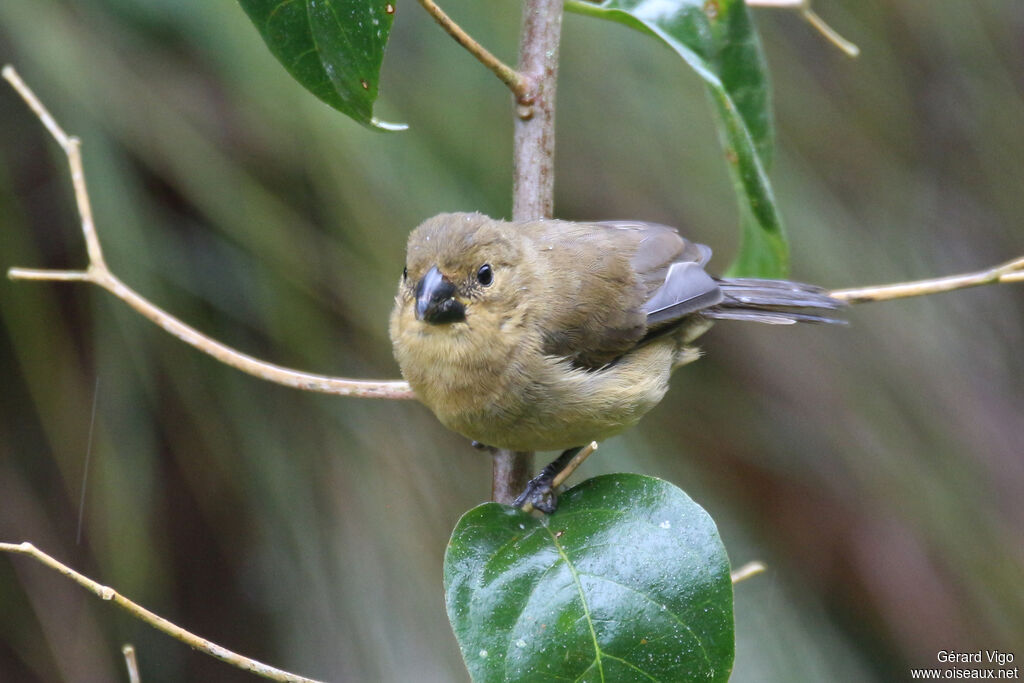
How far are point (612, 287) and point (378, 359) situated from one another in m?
1.10

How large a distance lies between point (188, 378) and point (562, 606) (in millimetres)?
1956

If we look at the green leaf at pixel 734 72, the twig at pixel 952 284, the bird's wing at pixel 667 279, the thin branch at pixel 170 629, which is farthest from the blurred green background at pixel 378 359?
the thin branch at pixel 170 629

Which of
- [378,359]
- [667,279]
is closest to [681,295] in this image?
[667,279]

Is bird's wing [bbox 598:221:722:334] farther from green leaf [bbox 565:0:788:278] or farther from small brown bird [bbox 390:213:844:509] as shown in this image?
green leaf [bbox 565:0:788:278]

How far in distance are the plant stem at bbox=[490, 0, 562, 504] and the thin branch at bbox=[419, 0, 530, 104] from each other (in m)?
0.01

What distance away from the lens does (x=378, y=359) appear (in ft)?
10.2

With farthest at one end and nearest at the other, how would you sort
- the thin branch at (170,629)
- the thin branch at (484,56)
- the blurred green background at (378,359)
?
the blurred green background at (378,359) < the thin branch at (484,56) < the thin branch at (170,629)

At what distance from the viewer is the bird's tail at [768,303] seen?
2.47 m

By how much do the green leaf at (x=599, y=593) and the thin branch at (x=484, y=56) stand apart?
669mm

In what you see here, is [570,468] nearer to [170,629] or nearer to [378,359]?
[170,629]

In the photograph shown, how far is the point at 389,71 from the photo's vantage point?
3.17 m

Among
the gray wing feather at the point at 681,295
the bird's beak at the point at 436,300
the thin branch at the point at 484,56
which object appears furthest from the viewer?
the gray wing feather at the point at 681,295

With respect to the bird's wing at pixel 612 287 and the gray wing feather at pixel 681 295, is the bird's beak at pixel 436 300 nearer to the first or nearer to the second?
the bird's wing at pixel 612 287

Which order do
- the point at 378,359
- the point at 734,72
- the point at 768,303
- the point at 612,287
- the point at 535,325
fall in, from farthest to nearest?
the point at 378,359, the point at 768,303, the point at 612,287, the point at 535,325, the point at 734,72
